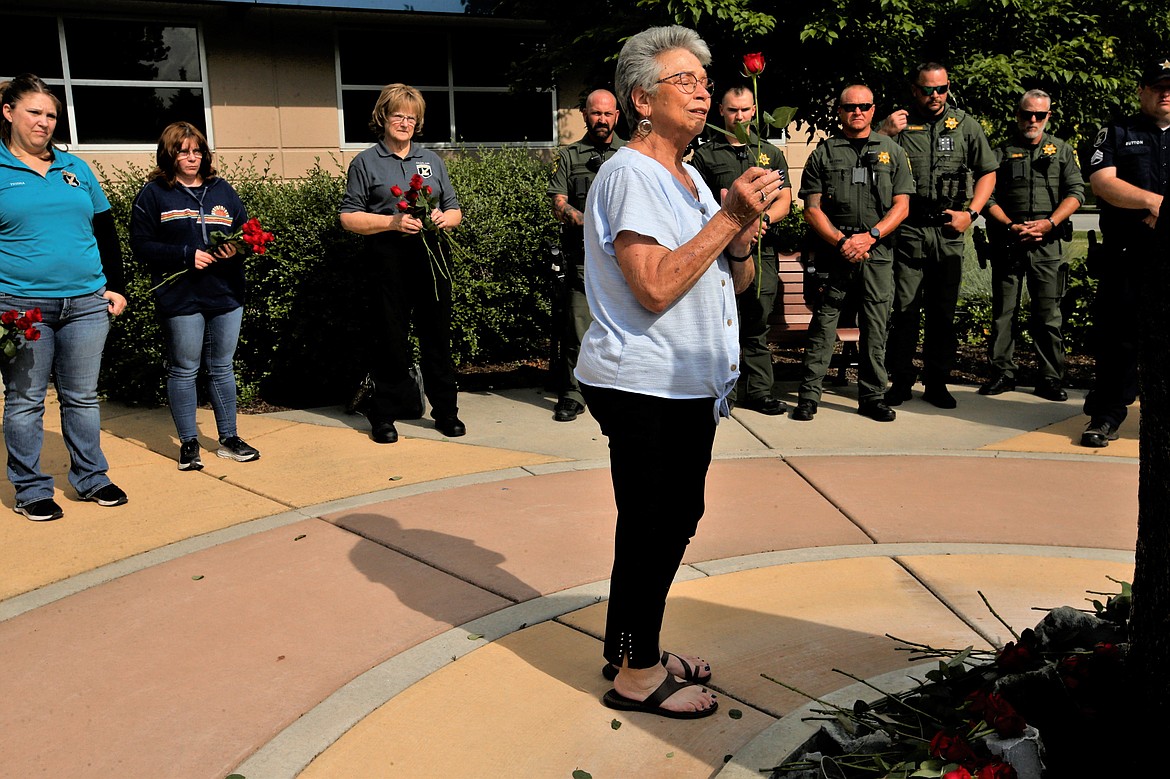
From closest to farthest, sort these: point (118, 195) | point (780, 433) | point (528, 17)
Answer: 1. point (780, 433)
2. point (118, 195)
3. point (528, 17)

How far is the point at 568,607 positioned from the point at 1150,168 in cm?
444

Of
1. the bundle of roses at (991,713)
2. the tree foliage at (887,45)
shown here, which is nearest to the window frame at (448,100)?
the tree foliage at (887,45)

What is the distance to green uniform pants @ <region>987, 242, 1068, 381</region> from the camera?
758 cm

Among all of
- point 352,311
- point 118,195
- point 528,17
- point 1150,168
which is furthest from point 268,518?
point 528,17

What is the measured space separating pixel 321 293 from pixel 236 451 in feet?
5.31

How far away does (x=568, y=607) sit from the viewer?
4012mm

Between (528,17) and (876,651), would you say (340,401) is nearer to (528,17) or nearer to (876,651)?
(876,651)

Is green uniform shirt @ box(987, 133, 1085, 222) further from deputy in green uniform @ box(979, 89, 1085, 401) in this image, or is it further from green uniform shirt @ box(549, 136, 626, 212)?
green uniform shirt @ box(549, 136, 626, 212)

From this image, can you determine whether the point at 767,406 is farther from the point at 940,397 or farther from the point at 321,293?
the point at 321,293

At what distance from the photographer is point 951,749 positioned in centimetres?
238

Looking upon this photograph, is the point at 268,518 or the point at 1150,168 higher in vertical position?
the point at 1150,168

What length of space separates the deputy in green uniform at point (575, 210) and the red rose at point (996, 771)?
4742 mm

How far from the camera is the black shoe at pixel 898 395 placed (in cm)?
742

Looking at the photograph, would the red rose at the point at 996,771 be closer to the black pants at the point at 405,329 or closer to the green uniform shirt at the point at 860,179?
the black pants at the point at 405,329
